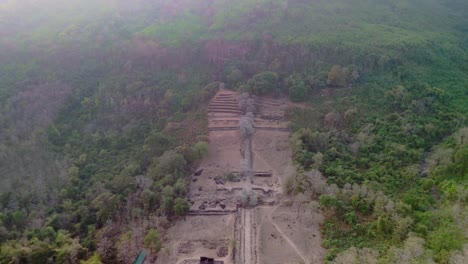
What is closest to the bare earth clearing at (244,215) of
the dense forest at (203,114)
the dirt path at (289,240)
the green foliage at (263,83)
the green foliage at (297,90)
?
the dirt path at (289,240)

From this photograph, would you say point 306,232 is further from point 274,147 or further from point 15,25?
point 15,25

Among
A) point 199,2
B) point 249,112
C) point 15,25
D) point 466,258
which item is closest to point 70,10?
point 15,25

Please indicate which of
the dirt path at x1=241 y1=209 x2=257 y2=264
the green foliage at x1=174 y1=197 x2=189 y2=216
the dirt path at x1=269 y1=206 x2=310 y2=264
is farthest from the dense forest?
the dirt path at x1=241 y1=209 x2=257 y2=264

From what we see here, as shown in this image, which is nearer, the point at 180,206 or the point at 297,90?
the point at 180,206

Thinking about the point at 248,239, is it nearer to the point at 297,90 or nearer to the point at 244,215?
the point at 244,215

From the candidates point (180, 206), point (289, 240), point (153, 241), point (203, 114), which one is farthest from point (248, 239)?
point (203, 114)

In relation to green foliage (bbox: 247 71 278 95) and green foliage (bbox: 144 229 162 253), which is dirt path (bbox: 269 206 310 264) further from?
green foliage (bbox: 247 71 278 95)

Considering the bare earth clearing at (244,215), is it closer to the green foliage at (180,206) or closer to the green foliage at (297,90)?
the green foliage at (180,206)
